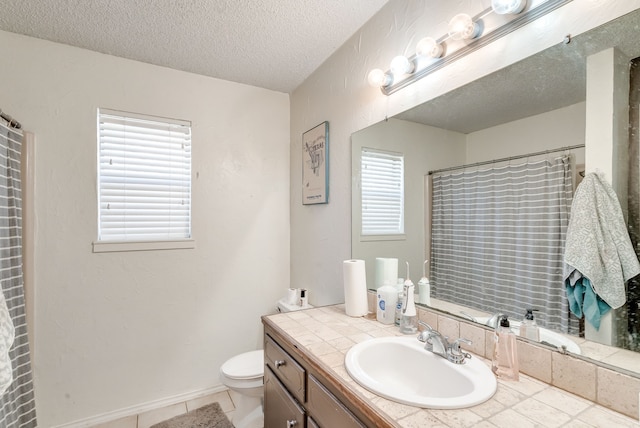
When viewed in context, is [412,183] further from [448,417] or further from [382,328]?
[448,417]

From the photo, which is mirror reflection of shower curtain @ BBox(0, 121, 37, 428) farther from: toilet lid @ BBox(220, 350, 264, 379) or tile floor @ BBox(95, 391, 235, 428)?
toilet lid @ BBox(220, 350, 264, 379)

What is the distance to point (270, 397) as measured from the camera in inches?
58.9

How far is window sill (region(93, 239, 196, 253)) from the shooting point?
1.98 meters

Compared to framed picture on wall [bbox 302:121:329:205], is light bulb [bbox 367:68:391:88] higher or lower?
higher

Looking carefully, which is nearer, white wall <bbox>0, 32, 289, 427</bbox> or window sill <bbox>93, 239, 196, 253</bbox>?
white wall <bbox>0, 32, 289, 427</bbox>

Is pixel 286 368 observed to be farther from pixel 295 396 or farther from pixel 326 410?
pixel 326 410

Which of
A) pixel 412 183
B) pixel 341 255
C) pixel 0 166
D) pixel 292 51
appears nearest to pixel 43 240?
pixel 0 166

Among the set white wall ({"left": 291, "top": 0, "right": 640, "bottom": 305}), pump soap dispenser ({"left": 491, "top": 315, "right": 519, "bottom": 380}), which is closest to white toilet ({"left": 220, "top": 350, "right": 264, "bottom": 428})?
white wall ({"left": 291, "top": 0, "right": 640, "bottom": 305})

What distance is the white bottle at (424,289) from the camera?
1354 mm

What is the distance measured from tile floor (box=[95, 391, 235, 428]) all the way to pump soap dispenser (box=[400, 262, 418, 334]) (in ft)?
4.85

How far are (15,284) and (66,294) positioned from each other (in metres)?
0.30

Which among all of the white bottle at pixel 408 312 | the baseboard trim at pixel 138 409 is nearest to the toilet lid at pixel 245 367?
the baseboard trim at pixel 138 409

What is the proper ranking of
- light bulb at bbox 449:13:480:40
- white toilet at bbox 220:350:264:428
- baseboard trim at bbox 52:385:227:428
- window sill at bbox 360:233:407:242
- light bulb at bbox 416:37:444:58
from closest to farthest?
1. light bulb at bbox 449:13:480:40
2. light bulb at bbox 416:37:444:58
3. window sill at bbox 360:233:407:242
4. white toilet at bbox 220:350:264:428
5. baseboard trim at bbox 52:385:227:428

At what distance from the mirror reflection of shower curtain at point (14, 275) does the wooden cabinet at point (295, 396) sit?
1291mm
